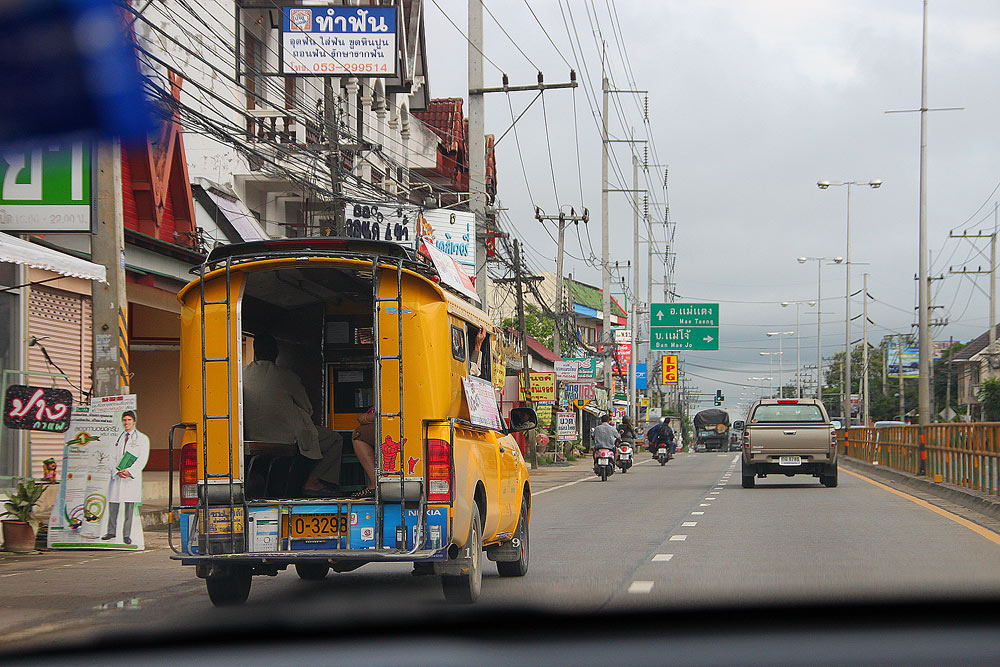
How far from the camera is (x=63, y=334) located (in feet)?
56.5

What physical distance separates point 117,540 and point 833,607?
27.4 feet

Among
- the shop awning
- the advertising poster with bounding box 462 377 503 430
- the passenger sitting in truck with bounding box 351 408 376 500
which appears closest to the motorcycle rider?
the shop awning

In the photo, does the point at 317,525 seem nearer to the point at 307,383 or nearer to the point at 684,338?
the point at 307,383

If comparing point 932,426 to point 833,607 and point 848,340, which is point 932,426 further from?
point 848,340

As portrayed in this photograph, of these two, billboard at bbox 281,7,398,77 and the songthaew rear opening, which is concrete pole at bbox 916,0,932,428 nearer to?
billboard at bbox 281,7,398,77

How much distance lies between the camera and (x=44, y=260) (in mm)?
12461

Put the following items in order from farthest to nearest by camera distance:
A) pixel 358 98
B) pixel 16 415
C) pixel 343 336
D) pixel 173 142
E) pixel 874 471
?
pixel 874 471 < pixel 358 98 < pixel 173 142 < pixel 16 415 < pixel 343 336

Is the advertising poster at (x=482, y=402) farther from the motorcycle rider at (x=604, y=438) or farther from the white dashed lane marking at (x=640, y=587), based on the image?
the motorcycle rider at (x=604, y=438)

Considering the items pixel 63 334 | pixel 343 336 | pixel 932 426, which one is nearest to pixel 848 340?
pixel 932 426

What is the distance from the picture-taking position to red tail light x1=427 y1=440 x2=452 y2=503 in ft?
27.4

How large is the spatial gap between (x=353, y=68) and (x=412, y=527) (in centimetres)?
1744

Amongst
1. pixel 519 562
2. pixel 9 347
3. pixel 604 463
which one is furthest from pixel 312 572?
pixel 604 463

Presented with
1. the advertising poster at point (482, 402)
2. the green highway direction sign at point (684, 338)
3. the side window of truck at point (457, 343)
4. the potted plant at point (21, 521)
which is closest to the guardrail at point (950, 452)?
the advertising poster at point (482, 402)

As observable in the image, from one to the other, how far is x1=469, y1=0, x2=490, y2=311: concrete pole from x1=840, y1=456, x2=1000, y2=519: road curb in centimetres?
937
